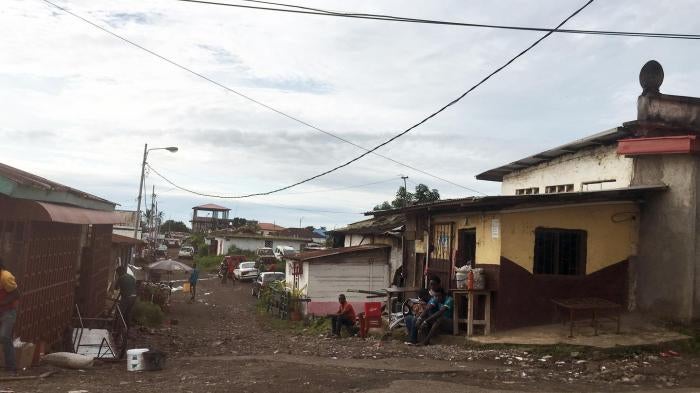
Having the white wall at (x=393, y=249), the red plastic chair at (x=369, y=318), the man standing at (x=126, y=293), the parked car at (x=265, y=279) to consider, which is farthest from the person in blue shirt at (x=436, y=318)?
the parked car at (x=265, y=279)

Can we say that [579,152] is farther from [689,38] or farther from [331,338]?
[331,338]

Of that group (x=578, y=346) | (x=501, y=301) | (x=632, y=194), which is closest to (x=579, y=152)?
(x=632, y=194)

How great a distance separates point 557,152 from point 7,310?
1433cm

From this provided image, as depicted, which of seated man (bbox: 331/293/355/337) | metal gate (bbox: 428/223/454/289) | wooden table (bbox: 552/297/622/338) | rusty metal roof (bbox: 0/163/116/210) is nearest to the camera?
rusty metal roof (bbox: 0/163/116/210)

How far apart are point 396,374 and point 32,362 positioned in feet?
18.2

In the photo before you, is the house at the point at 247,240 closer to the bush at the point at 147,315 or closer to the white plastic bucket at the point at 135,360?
the bush at the point at 147,315

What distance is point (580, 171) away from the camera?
16969 millimetres

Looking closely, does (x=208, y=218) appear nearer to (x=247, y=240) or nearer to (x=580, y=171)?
(x=247, y=240)

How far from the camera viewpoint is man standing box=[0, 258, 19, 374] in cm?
850

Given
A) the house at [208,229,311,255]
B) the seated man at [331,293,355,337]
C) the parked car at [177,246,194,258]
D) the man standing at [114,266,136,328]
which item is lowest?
the seated man at [331,293,355,337]

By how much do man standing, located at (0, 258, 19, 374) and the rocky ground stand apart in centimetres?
55

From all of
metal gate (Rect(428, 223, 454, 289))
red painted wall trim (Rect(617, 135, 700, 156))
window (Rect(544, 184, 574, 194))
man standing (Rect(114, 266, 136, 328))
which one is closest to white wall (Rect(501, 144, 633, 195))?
window (Rect(544, 184, 574, 194))

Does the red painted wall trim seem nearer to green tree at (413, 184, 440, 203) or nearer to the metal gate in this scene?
the metal gate

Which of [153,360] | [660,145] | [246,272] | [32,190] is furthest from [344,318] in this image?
[246,272]
